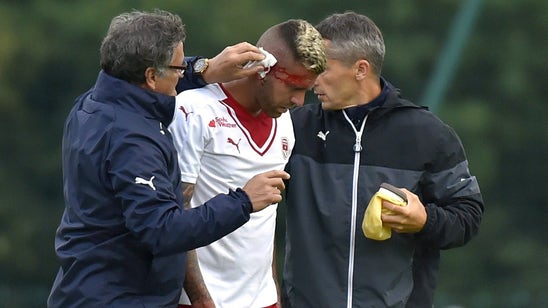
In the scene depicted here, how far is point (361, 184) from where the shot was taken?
13.6 feet

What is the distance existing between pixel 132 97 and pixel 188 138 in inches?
12.2

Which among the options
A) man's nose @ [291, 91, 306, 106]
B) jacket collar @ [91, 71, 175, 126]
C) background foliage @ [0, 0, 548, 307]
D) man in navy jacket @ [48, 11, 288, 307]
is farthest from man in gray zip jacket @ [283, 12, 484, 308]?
background foliage @ [0, 0, 548, 307]

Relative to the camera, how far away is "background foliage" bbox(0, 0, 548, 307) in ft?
28.8

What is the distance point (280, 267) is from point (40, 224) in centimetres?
178

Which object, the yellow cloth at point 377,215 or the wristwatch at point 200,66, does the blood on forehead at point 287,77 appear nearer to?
the wristwatch at point 200,66

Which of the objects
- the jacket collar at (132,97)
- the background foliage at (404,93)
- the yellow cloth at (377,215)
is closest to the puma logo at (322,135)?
the yellow cloth at (377,215)

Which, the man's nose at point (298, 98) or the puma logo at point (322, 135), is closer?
the man's nose at point (298, 98)

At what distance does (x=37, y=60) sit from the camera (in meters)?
8.90

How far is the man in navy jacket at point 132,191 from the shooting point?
3410 mm

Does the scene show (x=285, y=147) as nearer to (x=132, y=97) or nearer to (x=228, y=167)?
(x=228, y=167)

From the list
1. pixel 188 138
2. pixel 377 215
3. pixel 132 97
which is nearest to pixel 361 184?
pixel 377 215

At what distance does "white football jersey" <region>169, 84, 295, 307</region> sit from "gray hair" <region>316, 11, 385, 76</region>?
377 millimetres

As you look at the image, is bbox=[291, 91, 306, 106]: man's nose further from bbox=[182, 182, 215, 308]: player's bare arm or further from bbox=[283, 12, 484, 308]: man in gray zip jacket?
bbox=[182, 182, 215, 308]: player's bare arm

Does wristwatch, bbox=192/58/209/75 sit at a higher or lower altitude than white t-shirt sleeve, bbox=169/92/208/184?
higher
